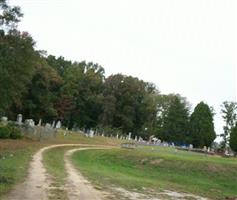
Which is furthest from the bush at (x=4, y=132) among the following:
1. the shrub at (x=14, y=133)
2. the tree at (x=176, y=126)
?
the tree at (x=176, y=126)

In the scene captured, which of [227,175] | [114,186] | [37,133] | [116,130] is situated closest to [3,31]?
[114,186]

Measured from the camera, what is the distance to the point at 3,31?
29.9 meters

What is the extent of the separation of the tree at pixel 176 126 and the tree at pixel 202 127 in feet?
18.4

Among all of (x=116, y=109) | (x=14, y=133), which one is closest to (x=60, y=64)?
(x=116, y=109)

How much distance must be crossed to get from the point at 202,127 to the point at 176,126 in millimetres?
14136

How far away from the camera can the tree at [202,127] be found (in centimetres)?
8869

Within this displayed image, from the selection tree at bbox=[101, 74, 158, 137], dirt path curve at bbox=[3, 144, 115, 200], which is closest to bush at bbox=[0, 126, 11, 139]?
dirt path curve at bbox=[3, 144, 115, 200]

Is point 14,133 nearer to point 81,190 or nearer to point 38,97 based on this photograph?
point 38,97

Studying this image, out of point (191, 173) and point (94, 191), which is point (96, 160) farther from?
point (94, 191)

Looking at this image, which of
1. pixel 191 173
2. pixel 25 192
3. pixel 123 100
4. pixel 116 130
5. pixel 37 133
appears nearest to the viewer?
pixel 25 192

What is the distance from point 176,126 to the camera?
338 feet

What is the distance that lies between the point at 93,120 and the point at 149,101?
41.3 ft

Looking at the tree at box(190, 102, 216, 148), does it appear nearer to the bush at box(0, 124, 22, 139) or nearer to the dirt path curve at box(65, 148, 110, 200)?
the bush at box(0, 124, 22, 139)

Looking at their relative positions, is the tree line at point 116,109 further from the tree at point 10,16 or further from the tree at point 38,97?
the tree at point 10,16
